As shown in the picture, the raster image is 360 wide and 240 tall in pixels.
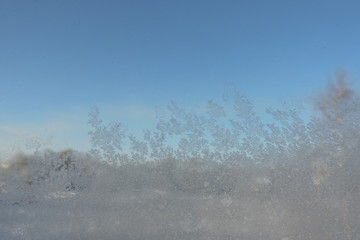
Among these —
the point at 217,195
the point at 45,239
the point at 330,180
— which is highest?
the point at 330,180

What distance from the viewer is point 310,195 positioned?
201 inches

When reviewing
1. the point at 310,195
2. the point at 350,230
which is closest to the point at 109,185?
the point at 310,195

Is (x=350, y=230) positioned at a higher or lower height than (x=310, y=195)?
lower

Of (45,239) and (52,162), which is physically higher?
(52,162)

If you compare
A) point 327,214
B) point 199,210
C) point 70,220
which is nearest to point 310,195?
point 327,214

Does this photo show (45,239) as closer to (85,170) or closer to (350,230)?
(85,170)

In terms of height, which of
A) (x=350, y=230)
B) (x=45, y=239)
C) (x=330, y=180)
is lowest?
(x=45, y=239)

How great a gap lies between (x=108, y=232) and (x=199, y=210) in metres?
1.31

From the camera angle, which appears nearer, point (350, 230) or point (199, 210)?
Result: point (350, 230)

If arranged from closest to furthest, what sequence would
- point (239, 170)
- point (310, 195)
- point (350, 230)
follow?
point (350, 230) → point (310, 195) → point (239, 170)

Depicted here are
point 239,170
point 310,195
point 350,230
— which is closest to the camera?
point 350,230

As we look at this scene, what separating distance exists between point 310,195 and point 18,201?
4459 millimetres

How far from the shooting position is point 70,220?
5.18 meters

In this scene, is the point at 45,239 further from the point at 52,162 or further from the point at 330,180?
the point at 330,180
